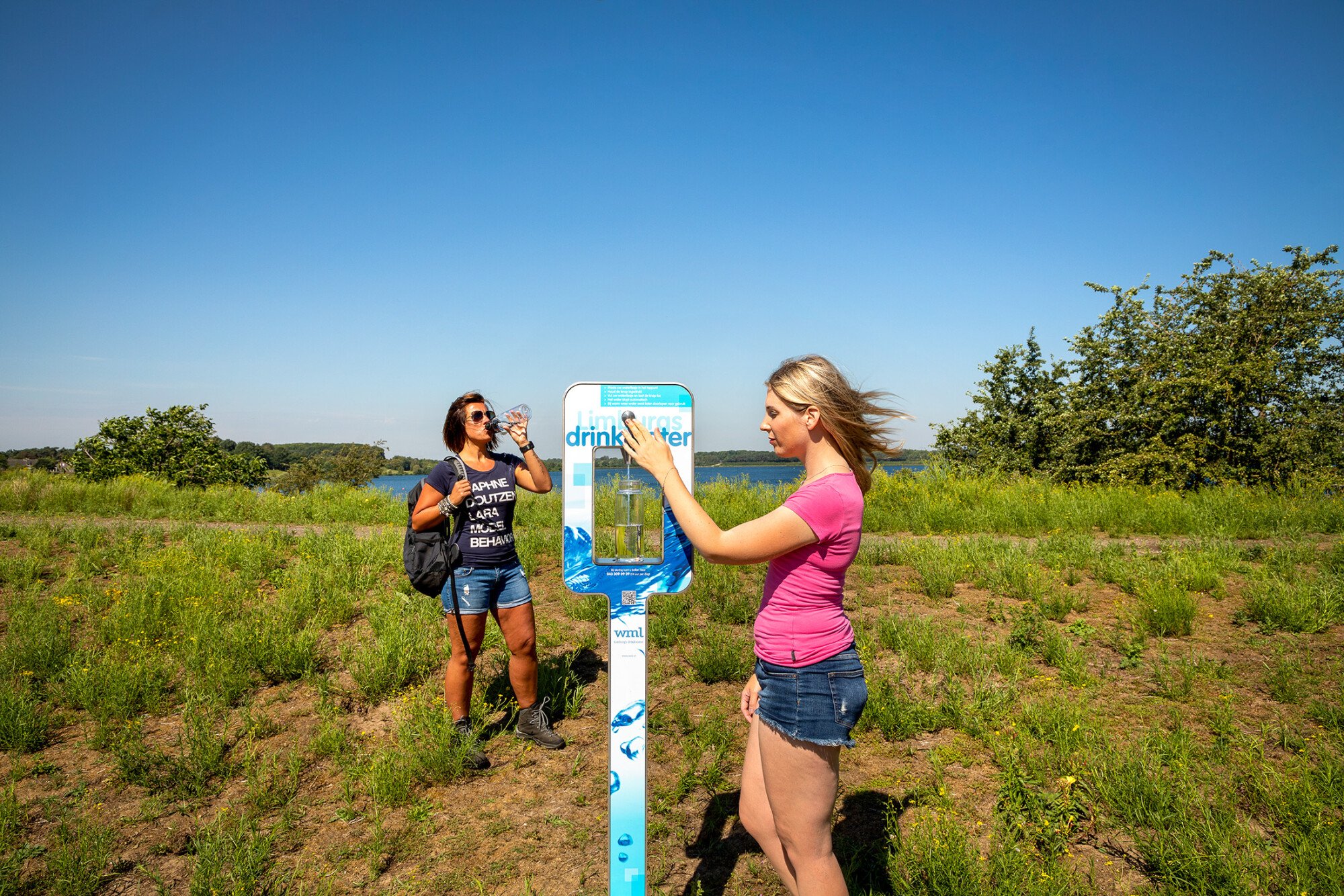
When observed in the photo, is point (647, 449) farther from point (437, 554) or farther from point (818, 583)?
point (437, 554)

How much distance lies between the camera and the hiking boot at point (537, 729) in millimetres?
4285

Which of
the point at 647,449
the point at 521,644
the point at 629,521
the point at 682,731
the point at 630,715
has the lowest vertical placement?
the point at 682,731

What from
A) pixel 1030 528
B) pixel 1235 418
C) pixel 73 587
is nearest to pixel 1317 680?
pixel 1030 528

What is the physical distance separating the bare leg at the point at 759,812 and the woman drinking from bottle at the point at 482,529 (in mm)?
2020

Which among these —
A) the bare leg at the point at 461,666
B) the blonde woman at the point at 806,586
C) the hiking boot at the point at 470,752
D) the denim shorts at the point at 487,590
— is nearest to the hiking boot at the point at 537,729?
the hiking boot at the point at 470,752

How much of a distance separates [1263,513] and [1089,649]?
6596 millimetres

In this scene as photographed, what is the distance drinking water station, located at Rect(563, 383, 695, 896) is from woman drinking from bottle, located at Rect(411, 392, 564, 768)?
153cm

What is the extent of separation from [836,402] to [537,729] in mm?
3333

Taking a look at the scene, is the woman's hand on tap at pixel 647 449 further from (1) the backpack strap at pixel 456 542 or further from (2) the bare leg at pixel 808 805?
(1) the backpack strap at pixel 456 542

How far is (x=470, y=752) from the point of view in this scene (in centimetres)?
398

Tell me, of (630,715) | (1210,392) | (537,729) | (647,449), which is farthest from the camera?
(1210,392)

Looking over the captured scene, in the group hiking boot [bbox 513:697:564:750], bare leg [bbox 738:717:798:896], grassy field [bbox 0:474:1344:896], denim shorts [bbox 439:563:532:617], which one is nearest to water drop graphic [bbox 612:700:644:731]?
bare leg [bbox 738:717:798:896]

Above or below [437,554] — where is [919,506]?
below

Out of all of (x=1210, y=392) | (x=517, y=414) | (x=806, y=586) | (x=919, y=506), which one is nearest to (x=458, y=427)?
(x=517, y=414)
